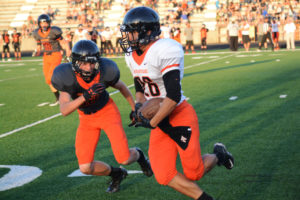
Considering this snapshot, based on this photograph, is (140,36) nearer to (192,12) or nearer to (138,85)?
(138,85)

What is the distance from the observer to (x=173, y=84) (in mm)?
3303

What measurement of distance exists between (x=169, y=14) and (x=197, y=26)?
259cm

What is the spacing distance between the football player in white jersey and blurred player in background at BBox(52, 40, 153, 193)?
2.13 ft

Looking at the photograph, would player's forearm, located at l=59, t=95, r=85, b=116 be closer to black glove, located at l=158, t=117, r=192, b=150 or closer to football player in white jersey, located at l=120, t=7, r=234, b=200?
football player in white jersey, located at l=120, t=7, r=234, b=200

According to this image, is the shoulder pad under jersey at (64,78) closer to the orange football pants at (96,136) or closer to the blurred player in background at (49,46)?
the orange football pants at (96,136)

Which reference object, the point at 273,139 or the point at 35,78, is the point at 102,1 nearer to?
the point at 35,78

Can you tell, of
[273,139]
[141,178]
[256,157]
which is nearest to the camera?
[141,178]

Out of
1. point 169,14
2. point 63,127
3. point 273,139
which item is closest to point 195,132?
point 273,139

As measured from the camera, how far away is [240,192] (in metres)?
4.30

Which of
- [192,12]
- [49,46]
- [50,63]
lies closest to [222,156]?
[50,63]

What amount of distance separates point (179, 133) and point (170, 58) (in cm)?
61

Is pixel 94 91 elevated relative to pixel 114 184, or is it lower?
elevated

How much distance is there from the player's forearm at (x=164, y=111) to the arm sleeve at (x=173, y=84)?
0.11 feet

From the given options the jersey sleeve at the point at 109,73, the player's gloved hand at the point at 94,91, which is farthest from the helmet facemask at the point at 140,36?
the jersey sleeve at the point at 109,73
